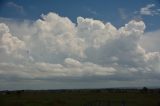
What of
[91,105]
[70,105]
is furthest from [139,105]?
[91,105]

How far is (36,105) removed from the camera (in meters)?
60.9

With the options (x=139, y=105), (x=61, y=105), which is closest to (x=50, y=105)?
(x=61, y=105)

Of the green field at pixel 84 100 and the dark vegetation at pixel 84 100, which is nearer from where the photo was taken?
the green field at pixel 84 100

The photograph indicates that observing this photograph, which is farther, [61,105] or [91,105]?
[61,105]

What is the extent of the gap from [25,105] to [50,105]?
4330 millimetres

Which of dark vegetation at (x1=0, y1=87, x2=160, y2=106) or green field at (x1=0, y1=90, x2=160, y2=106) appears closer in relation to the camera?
green field at (x1=0, y1=90, x2=160, y2=106)

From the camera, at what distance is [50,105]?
60.6 meters

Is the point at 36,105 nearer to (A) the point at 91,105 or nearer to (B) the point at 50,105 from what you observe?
(B) the point at 50,105

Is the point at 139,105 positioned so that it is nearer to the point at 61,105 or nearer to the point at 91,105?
the point at 61,105

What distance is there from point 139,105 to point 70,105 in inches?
448

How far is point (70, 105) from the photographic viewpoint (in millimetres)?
59938

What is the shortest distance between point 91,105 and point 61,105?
16.0 m

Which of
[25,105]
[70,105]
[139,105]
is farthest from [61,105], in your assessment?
[139,105]

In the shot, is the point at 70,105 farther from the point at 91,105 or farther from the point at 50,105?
the point at 91,105
